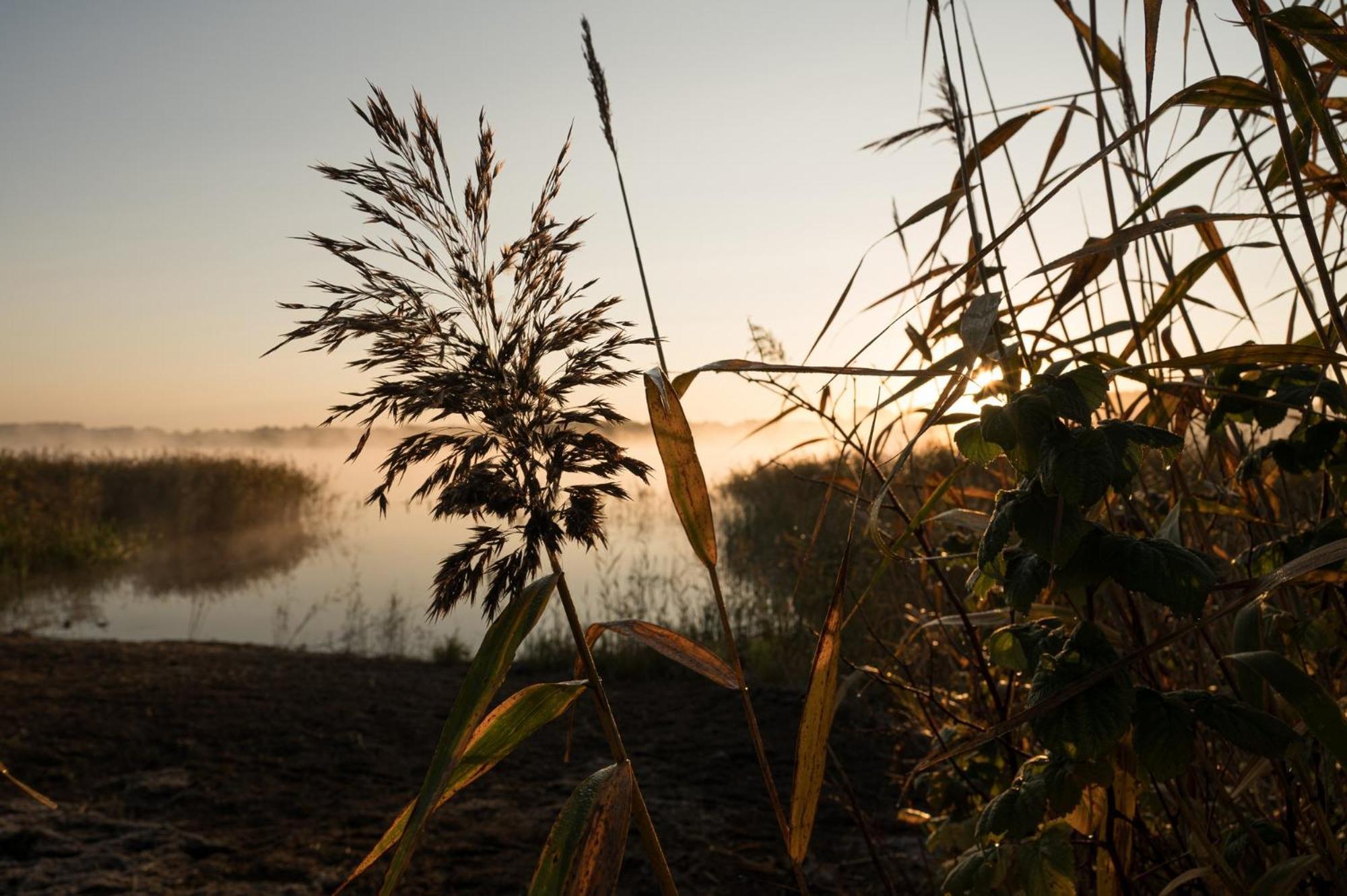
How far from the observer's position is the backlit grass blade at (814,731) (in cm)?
90

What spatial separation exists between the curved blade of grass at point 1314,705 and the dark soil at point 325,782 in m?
1.13

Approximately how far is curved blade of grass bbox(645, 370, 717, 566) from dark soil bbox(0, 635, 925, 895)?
4.18 feet

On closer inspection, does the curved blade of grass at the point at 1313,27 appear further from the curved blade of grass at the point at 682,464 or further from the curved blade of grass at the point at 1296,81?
Result: the curved blade of grass at the point at 682,464

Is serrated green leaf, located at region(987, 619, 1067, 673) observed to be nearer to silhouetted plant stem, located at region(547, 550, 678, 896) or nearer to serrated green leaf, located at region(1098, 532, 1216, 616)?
serrated green leaf, located at region(1098, 532, 1216, 616)

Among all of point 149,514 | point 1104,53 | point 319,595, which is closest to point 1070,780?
point 1104,53

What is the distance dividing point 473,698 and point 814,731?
0.34 metres

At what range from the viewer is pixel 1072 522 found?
2.74ft

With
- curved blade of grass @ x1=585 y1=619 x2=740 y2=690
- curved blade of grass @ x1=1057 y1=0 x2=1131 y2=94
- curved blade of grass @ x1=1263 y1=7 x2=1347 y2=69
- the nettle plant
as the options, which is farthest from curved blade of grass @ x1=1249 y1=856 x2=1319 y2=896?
curved blade of grass @ x1=1057 y1=0 x2=1131 y2=94

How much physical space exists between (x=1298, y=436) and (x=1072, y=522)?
56 cm

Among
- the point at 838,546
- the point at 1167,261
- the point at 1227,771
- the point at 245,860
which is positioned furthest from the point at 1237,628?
the point at 838,546

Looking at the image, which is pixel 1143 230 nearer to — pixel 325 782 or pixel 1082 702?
pixel 1082 702

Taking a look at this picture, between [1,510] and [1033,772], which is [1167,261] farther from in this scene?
[1,510]

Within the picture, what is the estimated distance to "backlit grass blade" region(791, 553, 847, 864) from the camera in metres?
0.90

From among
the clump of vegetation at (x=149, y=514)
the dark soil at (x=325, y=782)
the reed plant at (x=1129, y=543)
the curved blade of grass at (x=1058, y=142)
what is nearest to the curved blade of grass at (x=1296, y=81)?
the reed plant at (x=1129, y=543)
